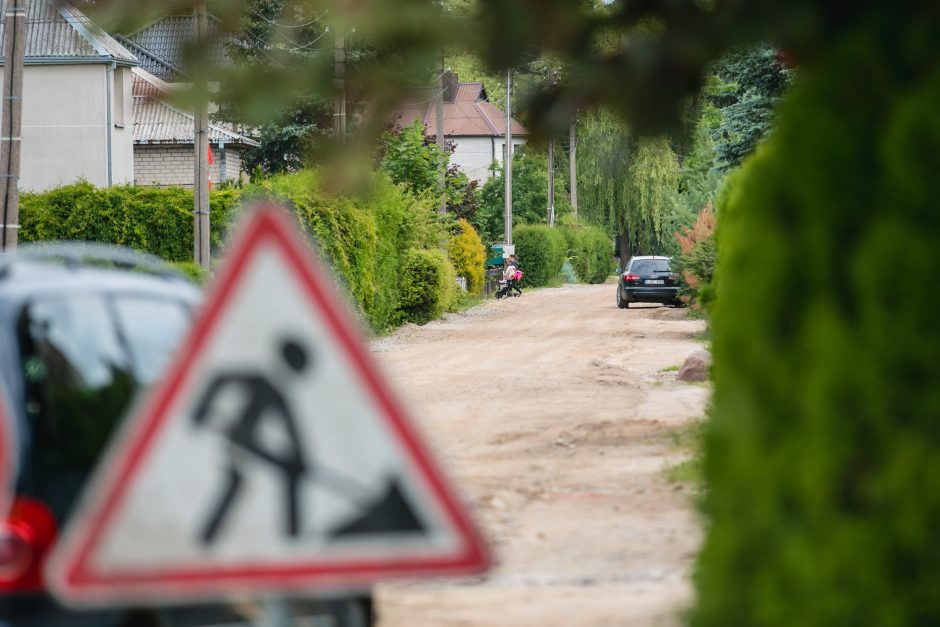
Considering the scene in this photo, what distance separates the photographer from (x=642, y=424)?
15844 mm

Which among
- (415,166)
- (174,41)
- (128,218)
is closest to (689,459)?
(174,41)

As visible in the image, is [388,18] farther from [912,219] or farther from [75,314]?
[75,314]

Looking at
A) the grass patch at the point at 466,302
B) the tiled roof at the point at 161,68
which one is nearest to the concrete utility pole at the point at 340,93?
the tiled roof at the point at 161,68

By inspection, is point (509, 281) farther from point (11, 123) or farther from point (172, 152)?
point (11, 123)

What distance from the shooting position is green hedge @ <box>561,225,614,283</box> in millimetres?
74812

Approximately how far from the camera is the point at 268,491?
11.3ft

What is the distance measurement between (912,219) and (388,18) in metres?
1.38

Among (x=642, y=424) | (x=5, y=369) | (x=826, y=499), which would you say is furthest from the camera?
(x=642, y=424)

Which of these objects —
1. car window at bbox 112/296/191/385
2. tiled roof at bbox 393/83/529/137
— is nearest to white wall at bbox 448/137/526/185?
tiled roof at bbox 393/83/529/137

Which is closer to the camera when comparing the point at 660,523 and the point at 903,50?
the point at 903,50

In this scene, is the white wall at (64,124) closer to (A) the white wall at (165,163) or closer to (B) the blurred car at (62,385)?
(A) the white wall at (165,163)

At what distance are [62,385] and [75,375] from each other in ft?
0.23

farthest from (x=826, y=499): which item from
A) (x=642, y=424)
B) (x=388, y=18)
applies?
(x=642, y=424)

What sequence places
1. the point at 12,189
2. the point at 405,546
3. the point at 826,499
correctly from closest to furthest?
the point at 405,546, the point at 826,499, the point at 12,189
